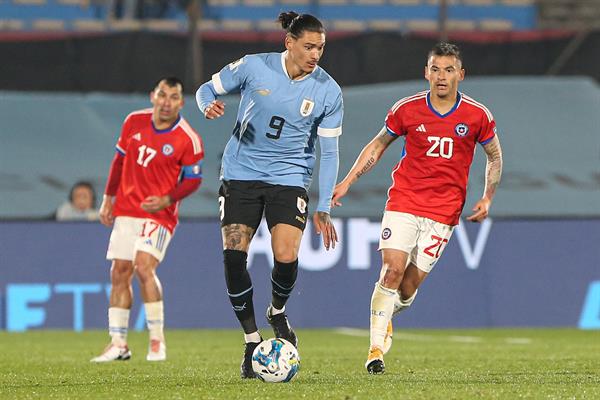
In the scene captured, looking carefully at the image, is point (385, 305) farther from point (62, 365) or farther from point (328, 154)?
point (62, 365)

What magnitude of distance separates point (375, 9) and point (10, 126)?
23.0 feet

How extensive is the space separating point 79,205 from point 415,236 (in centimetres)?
687

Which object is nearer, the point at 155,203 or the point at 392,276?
the point at 392,276

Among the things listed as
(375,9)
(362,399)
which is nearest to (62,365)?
(362,399)

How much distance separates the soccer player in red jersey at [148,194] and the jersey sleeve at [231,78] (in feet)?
7.43

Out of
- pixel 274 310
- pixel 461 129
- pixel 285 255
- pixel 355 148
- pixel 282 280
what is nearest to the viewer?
pixel 285 255

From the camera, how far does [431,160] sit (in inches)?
348

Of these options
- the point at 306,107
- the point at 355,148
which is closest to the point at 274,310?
the point at 306,107

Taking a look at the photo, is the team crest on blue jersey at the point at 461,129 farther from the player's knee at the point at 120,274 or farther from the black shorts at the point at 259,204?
the player's knee at the point at 120,274

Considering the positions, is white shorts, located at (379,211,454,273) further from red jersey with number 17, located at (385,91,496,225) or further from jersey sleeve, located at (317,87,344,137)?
jersey sleeve, located at (317,87,344,137)

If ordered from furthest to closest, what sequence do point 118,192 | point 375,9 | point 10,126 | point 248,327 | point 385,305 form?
1. point 375,9
2. point 10,126
3. point 118,192
4. point 385,305
5. point 248,327

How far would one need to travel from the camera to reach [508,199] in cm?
1605

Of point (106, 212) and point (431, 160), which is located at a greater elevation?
point (431, 160)

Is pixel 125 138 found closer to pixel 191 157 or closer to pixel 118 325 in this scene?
pixel 191 157
